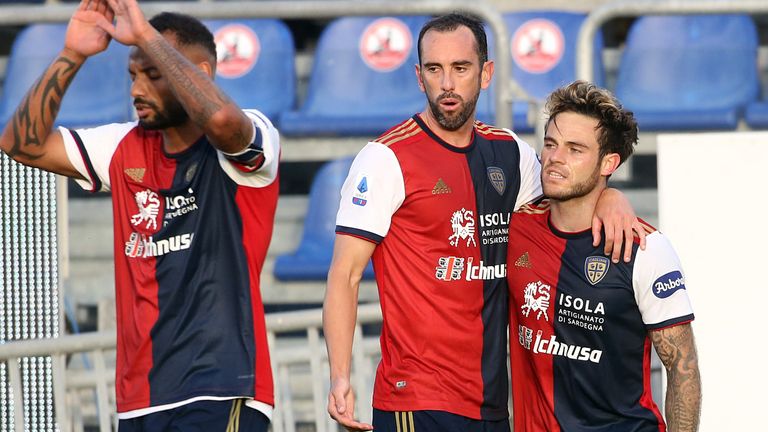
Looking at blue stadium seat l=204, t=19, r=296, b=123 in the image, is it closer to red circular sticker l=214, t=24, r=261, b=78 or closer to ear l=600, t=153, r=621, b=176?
red circular sticker l=214, t=24, r=261, b=78

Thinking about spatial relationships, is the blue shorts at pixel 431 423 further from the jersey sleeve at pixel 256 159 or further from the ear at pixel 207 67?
the ear at pixel 207 67

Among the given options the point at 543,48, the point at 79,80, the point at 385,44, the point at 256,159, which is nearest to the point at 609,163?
the point at 256,159

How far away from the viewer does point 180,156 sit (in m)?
3.84

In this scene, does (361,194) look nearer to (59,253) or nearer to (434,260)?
(434,260)

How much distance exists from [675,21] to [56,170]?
13.9ft

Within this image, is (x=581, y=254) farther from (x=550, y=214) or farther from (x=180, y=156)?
(x=180, y=156)

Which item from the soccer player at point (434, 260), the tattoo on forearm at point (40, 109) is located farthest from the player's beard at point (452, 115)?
the tattoo on forearm at point (40, 109)

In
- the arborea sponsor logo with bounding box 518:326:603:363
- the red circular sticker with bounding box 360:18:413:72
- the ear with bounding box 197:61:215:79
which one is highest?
the red circular sticker with bounding box 360:18:413:72

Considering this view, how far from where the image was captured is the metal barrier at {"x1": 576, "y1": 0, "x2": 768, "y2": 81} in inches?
206

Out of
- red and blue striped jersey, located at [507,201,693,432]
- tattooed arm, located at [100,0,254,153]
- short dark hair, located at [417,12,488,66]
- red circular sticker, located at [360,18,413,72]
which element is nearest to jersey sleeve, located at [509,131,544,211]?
red and blue striped jersey, located at [507,201,693,432]

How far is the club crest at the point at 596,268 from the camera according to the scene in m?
3.66

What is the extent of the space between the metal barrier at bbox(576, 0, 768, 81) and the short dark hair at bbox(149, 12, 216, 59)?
6.41 ft

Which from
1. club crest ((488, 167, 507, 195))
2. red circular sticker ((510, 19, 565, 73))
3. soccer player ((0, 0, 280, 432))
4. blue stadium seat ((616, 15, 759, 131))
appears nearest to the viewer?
soccer player ((0, 0, 280, 432))

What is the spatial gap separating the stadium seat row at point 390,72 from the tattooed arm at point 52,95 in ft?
8.44
